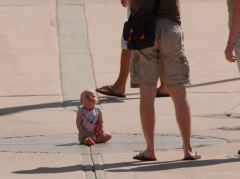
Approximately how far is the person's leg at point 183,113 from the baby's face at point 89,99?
3.13ft

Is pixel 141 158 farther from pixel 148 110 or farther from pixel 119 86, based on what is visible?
pixel 119 86

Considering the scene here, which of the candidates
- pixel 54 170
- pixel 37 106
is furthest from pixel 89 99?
pixel 37 106

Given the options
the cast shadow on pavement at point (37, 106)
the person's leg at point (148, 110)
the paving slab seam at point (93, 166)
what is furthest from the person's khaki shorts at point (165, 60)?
the cast shadow on pavement at point (37, 106)

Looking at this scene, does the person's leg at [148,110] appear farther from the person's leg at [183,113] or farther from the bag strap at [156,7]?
the bag strap at [156,7]

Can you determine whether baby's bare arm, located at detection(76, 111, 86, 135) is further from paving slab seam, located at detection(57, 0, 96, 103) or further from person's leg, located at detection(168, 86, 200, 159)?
paving slab seam, located at detection(57, 0, 96, 103)

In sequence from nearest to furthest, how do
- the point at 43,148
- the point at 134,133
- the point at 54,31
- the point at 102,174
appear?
the point at 102,174 → the point at 43,148 → the point at 134,133 → the point at 54,31

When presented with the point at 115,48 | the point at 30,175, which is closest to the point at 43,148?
the point at 30,175

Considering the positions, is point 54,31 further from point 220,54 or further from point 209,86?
point 209,86

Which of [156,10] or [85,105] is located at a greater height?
[156,10]

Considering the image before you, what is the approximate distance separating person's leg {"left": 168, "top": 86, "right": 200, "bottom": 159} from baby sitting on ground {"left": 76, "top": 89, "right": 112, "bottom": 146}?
38.1 inches

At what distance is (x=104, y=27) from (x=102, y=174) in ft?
23.9

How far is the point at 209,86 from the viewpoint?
38.0 ft

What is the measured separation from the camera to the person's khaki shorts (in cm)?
793

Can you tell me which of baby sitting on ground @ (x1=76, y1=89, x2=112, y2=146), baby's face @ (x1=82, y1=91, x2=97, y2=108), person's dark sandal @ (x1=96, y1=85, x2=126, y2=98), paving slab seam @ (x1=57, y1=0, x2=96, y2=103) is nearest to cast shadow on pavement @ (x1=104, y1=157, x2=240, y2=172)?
baby sitting on ground @ (x1=76, y1=89, x2=112, y2=146)
